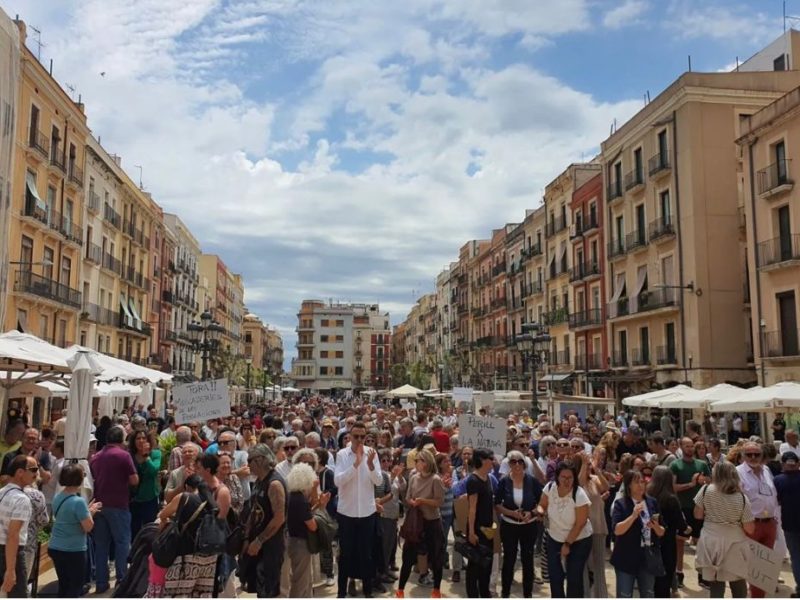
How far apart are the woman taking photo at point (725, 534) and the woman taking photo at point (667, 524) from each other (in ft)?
0.98

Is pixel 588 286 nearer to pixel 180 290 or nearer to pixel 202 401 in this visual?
pixel 202 401

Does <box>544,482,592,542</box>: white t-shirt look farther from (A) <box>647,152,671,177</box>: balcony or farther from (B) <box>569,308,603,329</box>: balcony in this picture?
(B) <box>569,308,603,329</box>: balcony

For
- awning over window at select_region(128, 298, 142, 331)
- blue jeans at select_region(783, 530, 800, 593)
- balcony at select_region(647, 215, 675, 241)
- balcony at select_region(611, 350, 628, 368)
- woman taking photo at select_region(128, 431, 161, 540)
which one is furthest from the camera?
awning over window at select_region(128, 298, 142, 331)

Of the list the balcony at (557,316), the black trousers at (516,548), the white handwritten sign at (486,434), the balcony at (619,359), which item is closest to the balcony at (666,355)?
the balcony at (619,359)

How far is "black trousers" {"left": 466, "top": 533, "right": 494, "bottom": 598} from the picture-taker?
24.2 ft

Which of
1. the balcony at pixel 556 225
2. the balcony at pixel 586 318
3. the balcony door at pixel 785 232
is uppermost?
the balcony at pixel 556 225

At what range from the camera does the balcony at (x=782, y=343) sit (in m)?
23.8

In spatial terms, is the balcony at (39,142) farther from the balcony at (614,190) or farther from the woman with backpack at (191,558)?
the woman with backpack at (191,558)

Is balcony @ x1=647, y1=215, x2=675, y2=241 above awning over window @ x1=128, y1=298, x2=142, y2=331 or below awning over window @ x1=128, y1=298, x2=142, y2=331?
above

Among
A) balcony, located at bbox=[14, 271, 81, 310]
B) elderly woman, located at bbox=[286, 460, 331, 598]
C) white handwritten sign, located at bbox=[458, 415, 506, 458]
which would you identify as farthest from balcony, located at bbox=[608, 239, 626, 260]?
elderly woman, located at bbox=[286, 460, 331, 598]

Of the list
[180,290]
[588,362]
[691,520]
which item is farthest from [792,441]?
[180,290]

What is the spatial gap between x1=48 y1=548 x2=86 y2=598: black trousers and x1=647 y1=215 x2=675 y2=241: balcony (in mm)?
28066

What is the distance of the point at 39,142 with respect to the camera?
1123 inches

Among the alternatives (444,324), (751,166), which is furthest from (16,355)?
(444,324)
